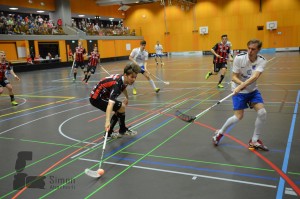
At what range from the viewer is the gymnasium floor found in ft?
12.3

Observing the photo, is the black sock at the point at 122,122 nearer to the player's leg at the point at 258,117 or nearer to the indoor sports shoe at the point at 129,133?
the indoor sports shoe at the point at 129,133

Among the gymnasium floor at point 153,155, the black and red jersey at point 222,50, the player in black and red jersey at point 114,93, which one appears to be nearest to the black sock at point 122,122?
the player in black and red jersey at point 114,93

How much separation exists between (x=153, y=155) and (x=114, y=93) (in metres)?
1.23

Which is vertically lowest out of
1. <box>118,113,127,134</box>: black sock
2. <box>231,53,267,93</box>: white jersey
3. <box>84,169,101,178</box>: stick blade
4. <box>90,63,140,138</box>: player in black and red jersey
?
<box>84,169,101,178</box>: stick blade

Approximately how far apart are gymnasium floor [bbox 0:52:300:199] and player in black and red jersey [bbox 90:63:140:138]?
45 cm

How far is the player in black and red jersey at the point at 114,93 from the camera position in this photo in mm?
4887

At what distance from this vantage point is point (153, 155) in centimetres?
491

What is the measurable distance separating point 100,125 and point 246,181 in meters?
Result: 4.02

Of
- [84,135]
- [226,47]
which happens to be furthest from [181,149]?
[226,47]

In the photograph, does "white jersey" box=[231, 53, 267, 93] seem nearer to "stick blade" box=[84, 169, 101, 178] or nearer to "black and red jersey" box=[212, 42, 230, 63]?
"stick blade" box=[84, 169, 101, 178]

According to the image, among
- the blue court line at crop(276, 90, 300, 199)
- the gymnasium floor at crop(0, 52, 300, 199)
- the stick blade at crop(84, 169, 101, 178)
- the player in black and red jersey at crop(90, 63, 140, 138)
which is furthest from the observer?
the player in black and red jersey at crop(90, 63, 140, 138)

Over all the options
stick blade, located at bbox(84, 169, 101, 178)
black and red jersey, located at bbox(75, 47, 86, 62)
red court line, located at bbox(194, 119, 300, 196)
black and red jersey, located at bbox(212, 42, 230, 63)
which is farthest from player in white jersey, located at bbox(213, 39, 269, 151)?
black and red jersey, located at bbox(75, 47, 86, 62)

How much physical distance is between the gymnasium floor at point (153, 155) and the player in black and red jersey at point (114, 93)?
0.45 metres

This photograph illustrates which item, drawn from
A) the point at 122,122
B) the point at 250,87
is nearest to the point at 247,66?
the point at 250,87
